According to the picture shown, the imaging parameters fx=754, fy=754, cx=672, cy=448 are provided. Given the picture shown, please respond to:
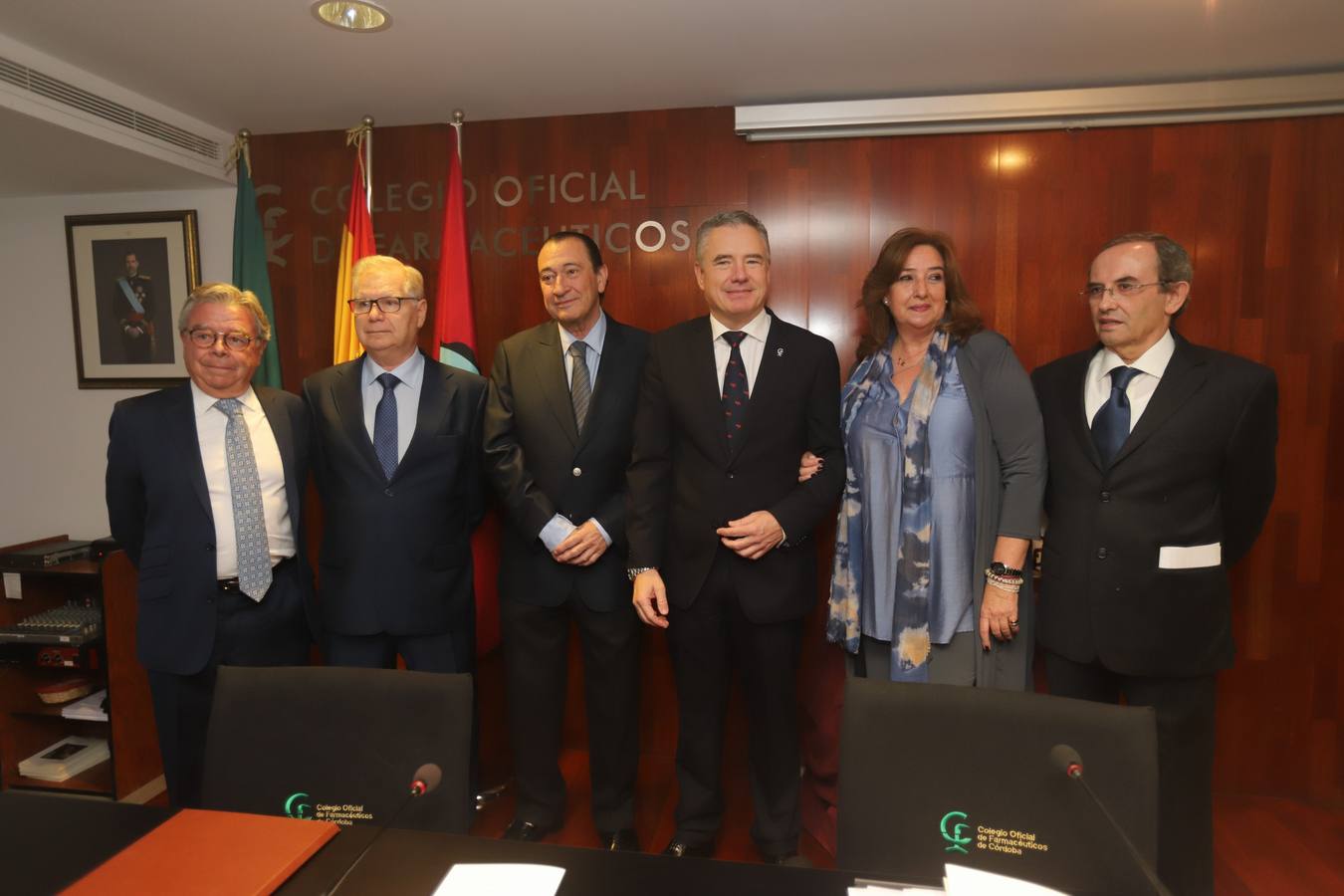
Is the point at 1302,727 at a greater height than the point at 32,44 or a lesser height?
lesser

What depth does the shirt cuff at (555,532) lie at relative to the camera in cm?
240

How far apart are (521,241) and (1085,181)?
2317 mm

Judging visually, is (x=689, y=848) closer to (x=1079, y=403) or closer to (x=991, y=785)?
(x=991, y=785)

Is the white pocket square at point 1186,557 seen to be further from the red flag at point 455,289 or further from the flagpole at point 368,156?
the flagpole at point 368,156

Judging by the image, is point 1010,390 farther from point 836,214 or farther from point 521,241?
point 521,241

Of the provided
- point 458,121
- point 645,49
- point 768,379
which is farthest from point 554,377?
point 458,121

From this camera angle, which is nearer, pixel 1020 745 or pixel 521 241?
pixel 1020 745

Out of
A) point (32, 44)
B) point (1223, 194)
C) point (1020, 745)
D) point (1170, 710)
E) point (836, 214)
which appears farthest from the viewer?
point (836, 214)

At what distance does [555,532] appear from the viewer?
7.88 feet

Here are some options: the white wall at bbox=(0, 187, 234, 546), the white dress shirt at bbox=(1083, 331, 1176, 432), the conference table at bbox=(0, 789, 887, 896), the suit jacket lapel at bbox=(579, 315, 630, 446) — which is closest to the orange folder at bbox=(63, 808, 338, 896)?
the conference table at bbox=(0, 789, 887, 896)

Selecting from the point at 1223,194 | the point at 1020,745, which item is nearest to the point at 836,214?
the point at 1223,194

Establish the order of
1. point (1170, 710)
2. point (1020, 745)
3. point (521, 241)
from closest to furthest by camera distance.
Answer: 1. point (1020, 745)
2. point (1170, 710)
3. point (521, 241)

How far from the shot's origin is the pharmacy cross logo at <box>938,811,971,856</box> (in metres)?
1.29

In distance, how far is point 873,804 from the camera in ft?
4.37
